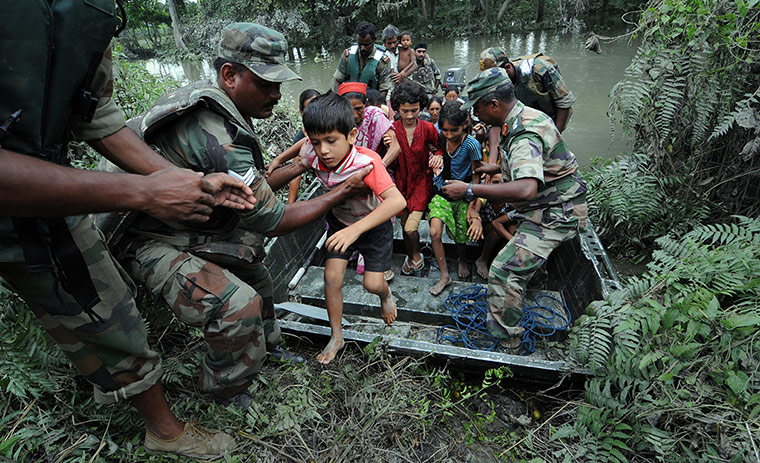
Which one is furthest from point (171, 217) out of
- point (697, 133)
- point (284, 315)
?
point (697, 133)

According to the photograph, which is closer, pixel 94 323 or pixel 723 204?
pixel 94 323

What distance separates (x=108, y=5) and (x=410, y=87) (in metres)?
2.97

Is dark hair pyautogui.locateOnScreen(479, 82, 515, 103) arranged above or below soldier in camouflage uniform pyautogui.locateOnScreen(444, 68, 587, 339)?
above

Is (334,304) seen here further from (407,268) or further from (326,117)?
(407,268)

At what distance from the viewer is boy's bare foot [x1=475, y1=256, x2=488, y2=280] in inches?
164

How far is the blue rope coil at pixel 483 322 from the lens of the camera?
10.8 feet

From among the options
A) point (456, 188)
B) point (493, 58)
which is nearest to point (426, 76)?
point (493, 58)

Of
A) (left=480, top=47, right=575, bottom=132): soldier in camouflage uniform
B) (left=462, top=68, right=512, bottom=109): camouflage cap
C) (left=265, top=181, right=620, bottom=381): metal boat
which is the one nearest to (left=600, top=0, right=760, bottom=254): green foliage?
(left=480, top=47, right=575, bottom=132): soldier in camouflage uniform

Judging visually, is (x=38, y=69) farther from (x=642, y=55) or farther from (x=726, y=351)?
(x=642, y=55)

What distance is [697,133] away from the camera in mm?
4074

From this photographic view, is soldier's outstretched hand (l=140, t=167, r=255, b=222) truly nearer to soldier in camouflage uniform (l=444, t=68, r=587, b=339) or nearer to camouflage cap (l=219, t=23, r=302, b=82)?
camouflage cap (l=219, t=23, r=302, b=82)

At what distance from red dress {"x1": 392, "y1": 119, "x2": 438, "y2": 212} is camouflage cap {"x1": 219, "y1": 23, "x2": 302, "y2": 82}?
217cm

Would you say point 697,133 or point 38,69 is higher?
point 38,69

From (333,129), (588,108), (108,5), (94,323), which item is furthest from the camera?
(588,108)
